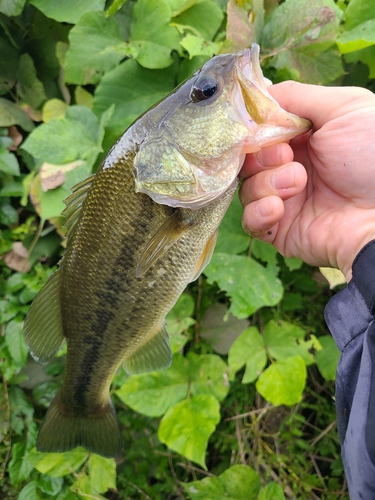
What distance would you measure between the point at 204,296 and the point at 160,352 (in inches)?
23.5

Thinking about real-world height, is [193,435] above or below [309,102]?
below

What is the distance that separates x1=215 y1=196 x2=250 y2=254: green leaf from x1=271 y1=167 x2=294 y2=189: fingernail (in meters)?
0.52

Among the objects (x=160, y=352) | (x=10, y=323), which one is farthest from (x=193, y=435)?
(x=10, y=323)

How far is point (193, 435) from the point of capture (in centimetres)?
155

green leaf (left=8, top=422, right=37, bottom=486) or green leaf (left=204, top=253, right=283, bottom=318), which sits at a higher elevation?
green leaf (left=204, top=253, right=283, bottom=318)

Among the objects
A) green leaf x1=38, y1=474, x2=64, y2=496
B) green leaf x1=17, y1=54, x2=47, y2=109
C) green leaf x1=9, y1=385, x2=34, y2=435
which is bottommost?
green leaf x1=38, y1=474, x2=64, y2=496

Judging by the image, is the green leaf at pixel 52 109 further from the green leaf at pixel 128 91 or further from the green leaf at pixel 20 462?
the green leaf at pixel 20 462

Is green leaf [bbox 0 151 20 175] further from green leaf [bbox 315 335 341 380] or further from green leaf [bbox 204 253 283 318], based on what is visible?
green leaf [bbox 315 335 341 380]

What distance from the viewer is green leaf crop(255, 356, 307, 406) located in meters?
1.59

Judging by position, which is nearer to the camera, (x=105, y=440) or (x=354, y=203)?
(x=354, y=203)

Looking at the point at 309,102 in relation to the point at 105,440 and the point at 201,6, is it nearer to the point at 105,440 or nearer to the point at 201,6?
the point at 201,6

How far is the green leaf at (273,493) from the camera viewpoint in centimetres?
152

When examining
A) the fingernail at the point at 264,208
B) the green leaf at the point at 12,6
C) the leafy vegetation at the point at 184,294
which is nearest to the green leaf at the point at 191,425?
the leafy vegetation at the point at 184,294

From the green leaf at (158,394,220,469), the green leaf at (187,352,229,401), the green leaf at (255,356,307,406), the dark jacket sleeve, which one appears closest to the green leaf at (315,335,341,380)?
the green leaf at (255,356,307,406)
